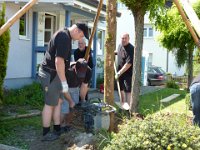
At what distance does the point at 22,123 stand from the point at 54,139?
1.56m

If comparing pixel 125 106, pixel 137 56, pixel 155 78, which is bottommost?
pixel 155 78

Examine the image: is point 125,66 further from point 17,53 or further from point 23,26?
point 23,26

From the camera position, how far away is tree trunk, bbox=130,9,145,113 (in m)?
7.89

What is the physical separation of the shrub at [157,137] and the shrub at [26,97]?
607 centimetres

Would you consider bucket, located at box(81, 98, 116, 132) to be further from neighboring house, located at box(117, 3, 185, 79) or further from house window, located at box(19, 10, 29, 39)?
neighboring house, located at box(117, 3, 185, 79)

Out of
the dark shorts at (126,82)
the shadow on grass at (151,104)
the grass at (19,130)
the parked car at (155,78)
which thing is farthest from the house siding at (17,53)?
the parked car at (155,78)

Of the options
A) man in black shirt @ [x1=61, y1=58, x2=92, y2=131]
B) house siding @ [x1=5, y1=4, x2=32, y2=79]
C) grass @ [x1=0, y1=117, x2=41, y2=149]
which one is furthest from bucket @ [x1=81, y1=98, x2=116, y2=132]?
house siding @ [x1=5, y1=4, x2=32, y2=79]

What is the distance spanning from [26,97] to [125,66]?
3.77 metres

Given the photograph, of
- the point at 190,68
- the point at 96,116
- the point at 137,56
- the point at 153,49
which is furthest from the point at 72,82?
the point at 153,49

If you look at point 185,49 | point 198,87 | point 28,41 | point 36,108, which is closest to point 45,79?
point 198,87

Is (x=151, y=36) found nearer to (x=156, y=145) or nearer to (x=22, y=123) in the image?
(x=22, y=123)

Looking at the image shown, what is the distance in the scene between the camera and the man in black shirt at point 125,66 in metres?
8.45

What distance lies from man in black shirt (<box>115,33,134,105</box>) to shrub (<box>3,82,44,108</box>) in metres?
2.46

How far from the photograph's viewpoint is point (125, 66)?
8414 mm
